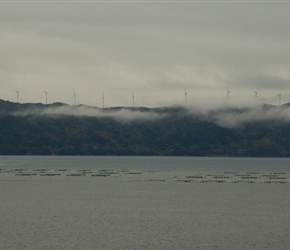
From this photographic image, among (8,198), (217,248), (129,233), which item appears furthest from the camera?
(8,198)

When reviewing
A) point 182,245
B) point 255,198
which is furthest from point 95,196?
point 182,245

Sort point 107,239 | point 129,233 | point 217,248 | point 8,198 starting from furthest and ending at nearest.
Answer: point 8,198, point 129,233, point 107,239, point 217,248

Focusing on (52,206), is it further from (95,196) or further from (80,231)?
(80,231)

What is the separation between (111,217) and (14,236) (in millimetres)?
32680

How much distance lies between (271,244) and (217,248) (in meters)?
11.2

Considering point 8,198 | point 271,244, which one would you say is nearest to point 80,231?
point 271,244

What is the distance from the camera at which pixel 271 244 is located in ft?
330

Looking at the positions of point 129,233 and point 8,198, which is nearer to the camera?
point 129,233

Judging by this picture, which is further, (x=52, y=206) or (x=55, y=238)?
(x=52, y=206)

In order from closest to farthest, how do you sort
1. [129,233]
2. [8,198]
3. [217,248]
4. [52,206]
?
[217,248] < [129,233] < [52,206] < [8,198]

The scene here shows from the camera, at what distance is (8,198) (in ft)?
605

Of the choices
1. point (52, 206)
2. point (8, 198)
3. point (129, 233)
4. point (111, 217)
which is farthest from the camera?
point (8, 198)

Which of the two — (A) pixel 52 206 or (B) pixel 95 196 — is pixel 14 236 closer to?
(A) pixel 52 206

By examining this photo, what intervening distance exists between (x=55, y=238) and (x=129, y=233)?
1467cm
